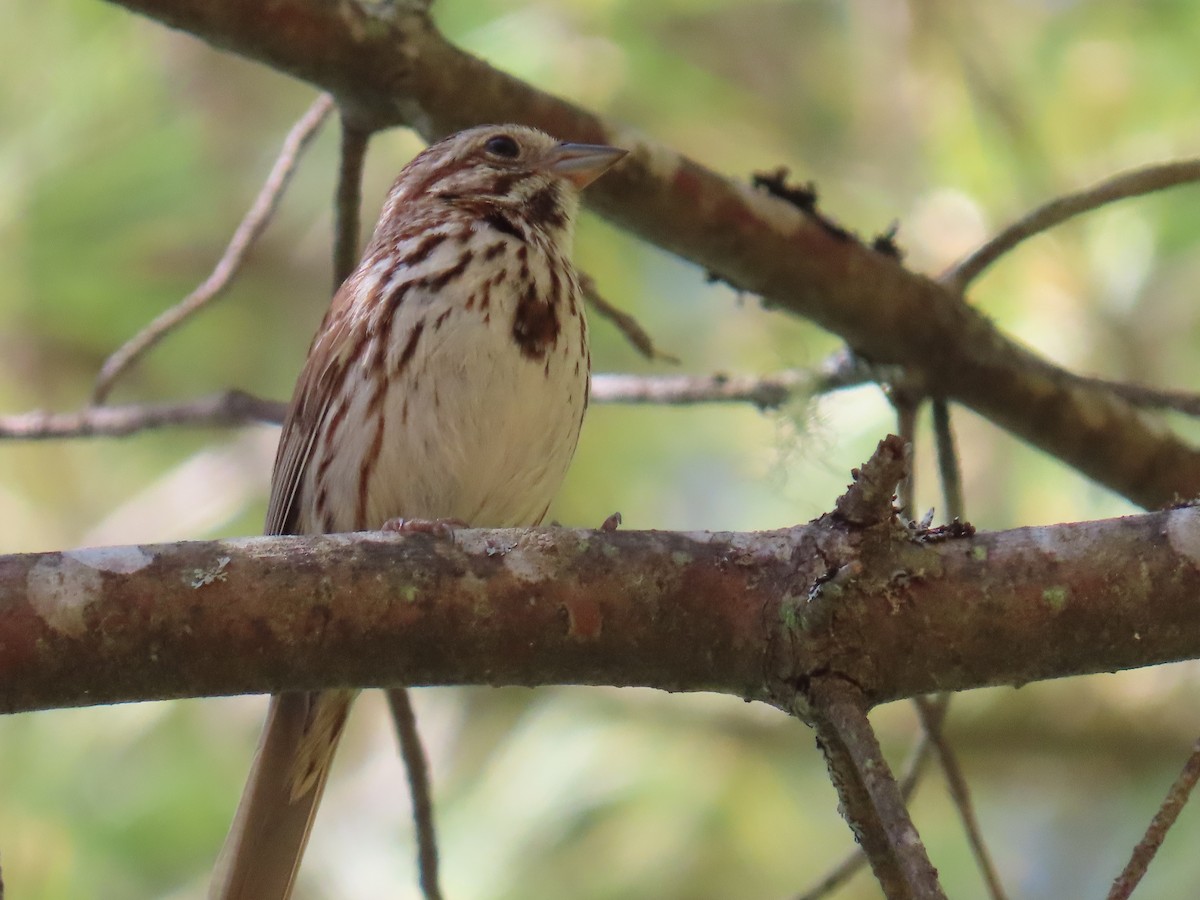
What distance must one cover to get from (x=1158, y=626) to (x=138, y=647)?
134 centimetres

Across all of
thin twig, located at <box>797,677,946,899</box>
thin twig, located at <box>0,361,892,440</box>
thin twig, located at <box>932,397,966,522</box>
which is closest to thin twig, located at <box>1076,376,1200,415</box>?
thin twig, located at <box>932,397,966,522</box>

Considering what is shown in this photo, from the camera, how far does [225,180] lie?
5457mm

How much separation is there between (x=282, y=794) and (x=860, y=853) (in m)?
1.24

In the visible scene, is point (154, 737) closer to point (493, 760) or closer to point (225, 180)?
point (493, 760)

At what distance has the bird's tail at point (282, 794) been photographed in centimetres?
306

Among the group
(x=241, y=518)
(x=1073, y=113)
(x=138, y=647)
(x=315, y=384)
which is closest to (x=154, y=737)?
(x=241, y=518)

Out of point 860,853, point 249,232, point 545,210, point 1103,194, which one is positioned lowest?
point 860,853

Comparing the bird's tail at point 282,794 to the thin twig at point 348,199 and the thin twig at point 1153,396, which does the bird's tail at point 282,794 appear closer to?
the thin twig at point 348,199

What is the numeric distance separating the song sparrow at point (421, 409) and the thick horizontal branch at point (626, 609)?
957 mm

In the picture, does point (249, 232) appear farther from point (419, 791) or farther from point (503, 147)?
point (419, 791)

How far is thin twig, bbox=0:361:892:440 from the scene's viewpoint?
359cm

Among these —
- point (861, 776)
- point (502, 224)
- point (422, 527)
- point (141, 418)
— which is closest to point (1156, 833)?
point (861, 776)

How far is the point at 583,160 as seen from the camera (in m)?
3.31

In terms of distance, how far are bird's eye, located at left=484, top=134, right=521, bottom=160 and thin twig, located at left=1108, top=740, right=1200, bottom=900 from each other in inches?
90.1
